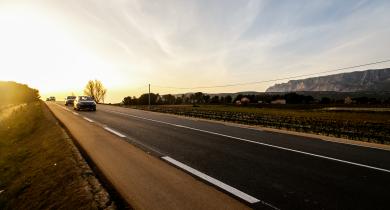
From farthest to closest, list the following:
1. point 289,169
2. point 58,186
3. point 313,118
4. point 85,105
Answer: point 85,105
point 313,118
point 289,169
point 58,186

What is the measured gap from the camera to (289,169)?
670 cm

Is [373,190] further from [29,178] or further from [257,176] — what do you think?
[29,178]

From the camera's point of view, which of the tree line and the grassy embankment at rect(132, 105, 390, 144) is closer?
the grassy embankment at rect(132, 105, 390, 144)

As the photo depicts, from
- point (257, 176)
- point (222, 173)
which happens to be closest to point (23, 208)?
point (222, 173)

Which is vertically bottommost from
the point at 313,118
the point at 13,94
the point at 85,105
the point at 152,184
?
the point at 313,118

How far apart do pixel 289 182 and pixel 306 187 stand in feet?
1.25

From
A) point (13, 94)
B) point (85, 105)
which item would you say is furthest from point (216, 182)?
point (13, 94)

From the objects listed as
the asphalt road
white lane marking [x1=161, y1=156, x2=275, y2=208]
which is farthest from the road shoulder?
the asphalt road

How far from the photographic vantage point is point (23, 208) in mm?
6461

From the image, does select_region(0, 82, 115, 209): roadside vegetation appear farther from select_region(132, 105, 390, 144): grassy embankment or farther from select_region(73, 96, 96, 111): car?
select_region(73, 96, 96, 111): car

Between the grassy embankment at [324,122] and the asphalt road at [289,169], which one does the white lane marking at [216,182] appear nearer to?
the asphalt road at [289,169]

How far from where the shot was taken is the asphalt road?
15.8 feet

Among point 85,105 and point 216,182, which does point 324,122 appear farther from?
point 85,105

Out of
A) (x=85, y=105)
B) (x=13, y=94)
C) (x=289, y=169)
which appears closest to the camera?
(x=289, y=169)
